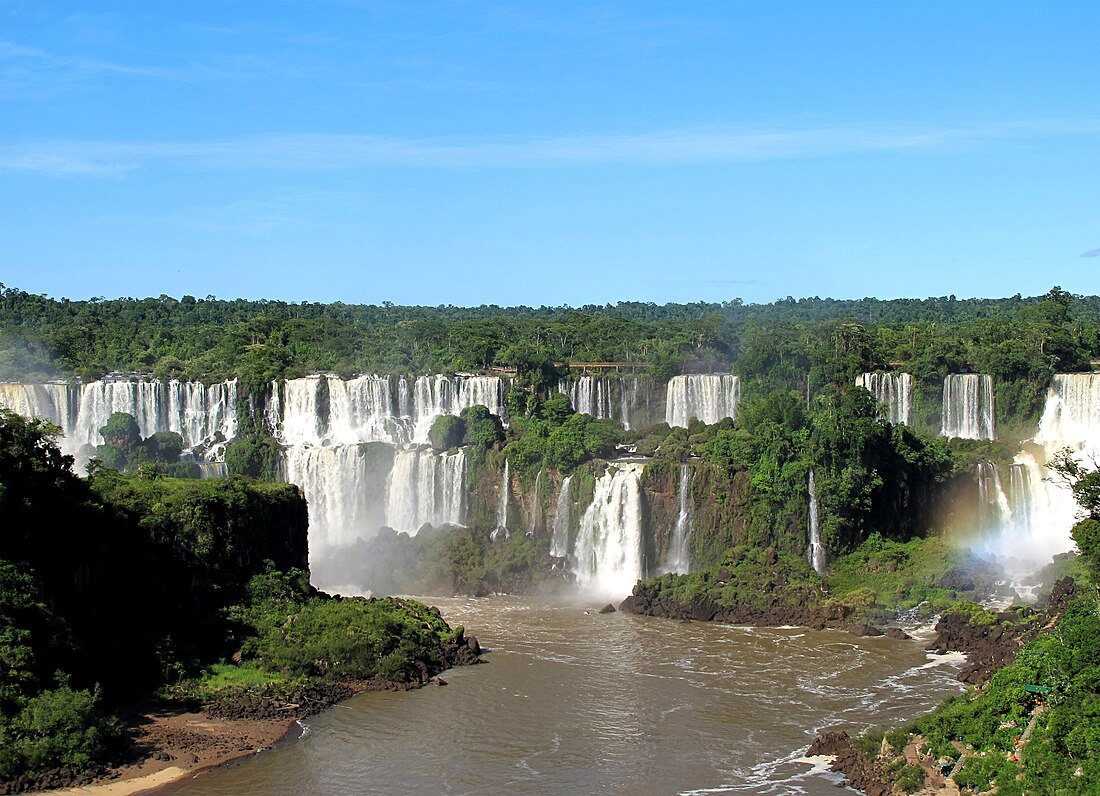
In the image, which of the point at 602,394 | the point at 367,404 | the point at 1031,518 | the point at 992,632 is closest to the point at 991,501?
the point at 1031,518

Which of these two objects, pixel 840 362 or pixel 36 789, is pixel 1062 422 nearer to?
pixel 840 362

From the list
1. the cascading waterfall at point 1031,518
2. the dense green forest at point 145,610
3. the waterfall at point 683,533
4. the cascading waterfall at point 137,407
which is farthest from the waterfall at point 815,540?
the cascading waterfall at point 137,407

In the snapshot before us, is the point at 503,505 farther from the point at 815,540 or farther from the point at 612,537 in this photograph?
the point at 815,540

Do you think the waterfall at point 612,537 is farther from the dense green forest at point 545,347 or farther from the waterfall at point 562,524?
the dense green forest at point 545,347

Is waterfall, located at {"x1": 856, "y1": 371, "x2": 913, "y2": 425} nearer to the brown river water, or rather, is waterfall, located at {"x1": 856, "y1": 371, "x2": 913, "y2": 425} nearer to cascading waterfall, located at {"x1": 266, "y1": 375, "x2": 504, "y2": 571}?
cascading waterfall, located at {"x1": 266, "y1": 375, "x2": 504, "y2": 571}

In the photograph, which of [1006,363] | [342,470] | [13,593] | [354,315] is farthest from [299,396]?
→ [354,315]

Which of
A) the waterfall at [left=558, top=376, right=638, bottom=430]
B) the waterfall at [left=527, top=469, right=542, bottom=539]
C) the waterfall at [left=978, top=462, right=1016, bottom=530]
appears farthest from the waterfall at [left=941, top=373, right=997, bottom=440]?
the waterfall at [left=527, top=469, right=542, bottom=539]
